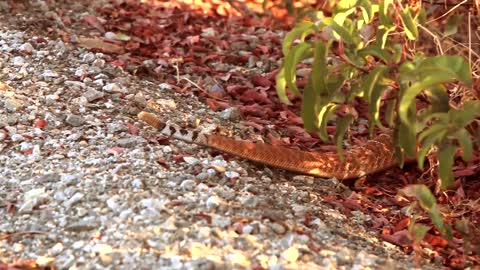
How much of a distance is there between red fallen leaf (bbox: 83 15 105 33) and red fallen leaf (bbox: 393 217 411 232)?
2282mm

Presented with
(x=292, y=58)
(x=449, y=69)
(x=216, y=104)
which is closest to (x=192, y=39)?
(x=216, y=104)

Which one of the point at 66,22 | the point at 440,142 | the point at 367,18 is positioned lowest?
the point at 66,22

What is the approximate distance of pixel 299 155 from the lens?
3.73 m

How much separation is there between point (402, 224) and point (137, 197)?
3.50 feet

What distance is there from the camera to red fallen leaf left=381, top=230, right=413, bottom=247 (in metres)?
3.20

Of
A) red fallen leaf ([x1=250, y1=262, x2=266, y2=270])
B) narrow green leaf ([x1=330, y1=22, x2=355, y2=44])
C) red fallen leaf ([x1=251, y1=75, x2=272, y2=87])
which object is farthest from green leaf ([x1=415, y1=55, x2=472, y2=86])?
red fallen leaf ([x1=251, y1=75, x2=272, y2=87])

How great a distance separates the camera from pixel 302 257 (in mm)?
2861

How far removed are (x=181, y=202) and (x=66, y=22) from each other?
2.17 meters

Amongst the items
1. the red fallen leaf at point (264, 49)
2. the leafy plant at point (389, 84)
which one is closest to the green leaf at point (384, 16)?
the leafy plant at point (389, 84)

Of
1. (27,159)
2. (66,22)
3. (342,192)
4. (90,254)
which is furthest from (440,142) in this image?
(66,22)

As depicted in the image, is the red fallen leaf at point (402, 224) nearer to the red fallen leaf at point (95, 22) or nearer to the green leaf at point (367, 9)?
the green leaf at point (367, 9)

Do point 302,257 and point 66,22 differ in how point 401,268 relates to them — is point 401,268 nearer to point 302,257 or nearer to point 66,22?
point 302,257

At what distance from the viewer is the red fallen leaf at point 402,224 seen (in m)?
3.34

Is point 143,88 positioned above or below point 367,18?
below
